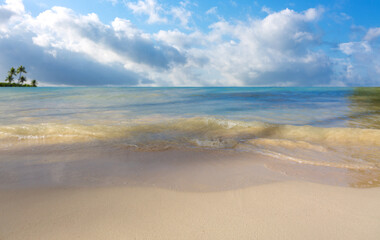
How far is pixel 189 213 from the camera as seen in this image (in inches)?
81.5

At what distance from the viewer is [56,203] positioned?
2.23 m

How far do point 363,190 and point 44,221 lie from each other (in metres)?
3.60

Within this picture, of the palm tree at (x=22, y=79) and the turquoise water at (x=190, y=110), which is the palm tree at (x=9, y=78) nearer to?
the palm tree at (x=22, y=79)

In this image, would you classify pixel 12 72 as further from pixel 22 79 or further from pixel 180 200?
pixel 180 200

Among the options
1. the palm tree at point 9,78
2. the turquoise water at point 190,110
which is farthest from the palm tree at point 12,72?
the turquoise water at point 190,110

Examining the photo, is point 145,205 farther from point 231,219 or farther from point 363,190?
point 363,190

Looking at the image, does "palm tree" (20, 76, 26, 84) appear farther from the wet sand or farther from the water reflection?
the water reflection

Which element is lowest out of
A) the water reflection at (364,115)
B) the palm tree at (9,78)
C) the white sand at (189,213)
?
the white sand at (189,213)

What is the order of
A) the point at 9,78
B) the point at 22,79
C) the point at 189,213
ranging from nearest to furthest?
the point at 189,213, the point at 9,78, the point at 22,79

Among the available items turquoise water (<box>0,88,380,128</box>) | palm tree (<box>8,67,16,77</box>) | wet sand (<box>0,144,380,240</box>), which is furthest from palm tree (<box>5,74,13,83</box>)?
wet sand (<box>0,144,380,240</box>)

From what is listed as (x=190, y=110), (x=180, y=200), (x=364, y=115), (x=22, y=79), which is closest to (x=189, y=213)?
(x=180, y=200)

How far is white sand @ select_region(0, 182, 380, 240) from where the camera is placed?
1.81 metres

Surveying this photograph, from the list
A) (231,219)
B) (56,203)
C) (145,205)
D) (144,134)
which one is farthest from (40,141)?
(231,219)

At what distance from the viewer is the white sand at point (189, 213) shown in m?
1.81
